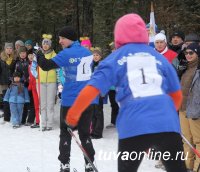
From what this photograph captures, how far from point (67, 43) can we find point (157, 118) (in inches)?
110

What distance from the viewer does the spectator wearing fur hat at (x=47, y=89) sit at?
→ 29.4ft

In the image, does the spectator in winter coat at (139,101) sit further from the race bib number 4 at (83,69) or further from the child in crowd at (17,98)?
the child in crowd at (17,98)

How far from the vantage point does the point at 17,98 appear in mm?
9672

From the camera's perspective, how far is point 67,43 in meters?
5.67

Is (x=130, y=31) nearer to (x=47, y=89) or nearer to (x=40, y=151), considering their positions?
(x=40, y=151)

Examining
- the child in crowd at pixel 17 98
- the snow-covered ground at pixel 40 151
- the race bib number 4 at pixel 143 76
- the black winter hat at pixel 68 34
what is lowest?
the snow-covered ground at pixel 40 151

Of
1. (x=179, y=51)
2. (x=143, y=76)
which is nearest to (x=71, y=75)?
(x=179, y=51)

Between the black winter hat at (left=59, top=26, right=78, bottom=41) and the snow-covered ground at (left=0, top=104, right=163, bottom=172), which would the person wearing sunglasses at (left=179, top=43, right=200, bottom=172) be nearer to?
the snow-covered ground at (left=0, top=104, right=163, bottom=172)

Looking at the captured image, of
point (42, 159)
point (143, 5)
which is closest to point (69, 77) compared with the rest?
point (42, 159)

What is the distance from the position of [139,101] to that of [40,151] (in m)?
4.62

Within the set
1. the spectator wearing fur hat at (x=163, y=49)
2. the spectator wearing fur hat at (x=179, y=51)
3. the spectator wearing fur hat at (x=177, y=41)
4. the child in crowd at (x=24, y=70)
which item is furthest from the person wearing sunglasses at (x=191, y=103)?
the child in crowd at (x=24, y=70)

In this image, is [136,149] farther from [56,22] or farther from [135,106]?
[56,22]

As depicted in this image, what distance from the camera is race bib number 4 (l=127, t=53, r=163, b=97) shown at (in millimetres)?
3219

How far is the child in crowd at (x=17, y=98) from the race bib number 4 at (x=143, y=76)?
6.69 m
